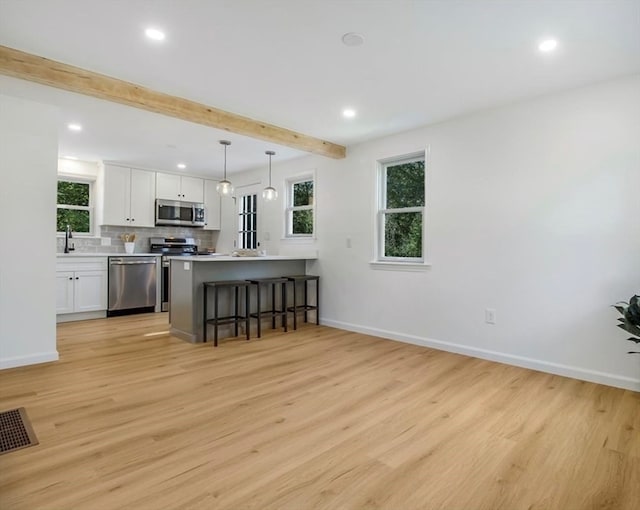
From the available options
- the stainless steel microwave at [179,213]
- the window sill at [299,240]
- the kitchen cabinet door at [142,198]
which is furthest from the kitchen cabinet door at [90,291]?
the window sill at [299,240]

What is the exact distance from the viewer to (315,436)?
2.16 m

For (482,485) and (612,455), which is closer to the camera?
(482,485)

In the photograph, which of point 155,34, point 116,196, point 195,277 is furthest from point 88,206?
point 155,34

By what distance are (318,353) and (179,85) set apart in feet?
9.21

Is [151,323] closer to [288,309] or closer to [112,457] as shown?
[288,309]

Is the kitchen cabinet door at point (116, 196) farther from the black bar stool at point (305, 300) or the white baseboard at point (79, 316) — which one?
the black bar stool at point (305, 300)

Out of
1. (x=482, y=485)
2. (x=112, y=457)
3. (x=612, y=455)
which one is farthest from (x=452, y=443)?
(x=112, y=457)

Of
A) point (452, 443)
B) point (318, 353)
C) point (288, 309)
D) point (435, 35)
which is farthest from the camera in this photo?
point (288, 309)

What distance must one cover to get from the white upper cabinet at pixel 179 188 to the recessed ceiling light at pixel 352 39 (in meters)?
4.99

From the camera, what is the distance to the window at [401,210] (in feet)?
A: 14.2

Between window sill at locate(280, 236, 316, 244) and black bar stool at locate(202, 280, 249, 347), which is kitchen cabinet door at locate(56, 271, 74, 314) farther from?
window sill at locate(280, 236, 316, 244)

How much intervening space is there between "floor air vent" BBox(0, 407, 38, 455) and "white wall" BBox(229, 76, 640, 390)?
11.3ft

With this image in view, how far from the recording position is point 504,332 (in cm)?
357

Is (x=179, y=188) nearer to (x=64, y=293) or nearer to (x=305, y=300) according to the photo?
(x=64, y=293)
